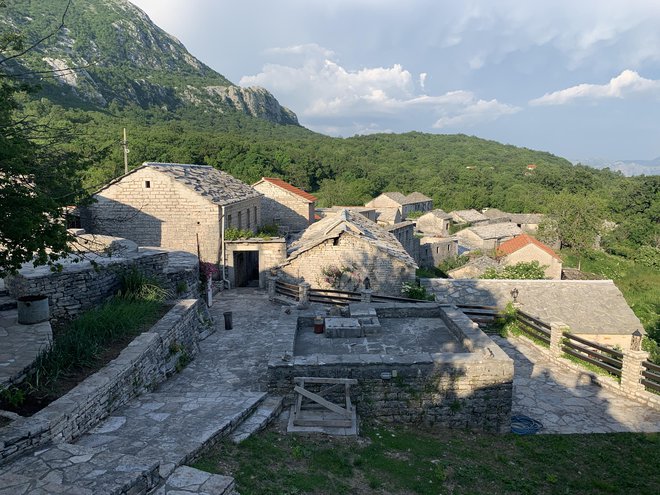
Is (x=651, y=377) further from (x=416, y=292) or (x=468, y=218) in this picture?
(x=468, y=218)

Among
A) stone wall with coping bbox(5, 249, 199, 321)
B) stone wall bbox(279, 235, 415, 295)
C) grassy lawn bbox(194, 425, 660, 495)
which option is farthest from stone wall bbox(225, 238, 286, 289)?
grassy lawn bbox(194, 425, 660, 495)

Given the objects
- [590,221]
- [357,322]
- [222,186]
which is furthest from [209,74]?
[357,322]

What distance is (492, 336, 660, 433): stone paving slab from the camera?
32.6ft

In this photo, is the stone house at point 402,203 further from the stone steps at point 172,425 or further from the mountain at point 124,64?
the stone steps at point 172,425

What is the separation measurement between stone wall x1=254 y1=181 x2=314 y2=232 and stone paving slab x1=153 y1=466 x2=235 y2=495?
91.3 ft

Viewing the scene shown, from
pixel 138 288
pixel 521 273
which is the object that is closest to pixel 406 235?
pixel 521 273

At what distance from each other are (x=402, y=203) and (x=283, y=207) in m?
40.0

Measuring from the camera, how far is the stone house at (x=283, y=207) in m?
33.5

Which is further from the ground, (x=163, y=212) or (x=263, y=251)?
(x=163, y=212)

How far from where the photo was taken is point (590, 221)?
190 ft

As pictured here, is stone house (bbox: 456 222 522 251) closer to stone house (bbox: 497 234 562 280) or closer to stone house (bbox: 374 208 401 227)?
stone house (bbox: 374 208 401 227)

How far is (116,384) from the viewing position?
8.00 metres

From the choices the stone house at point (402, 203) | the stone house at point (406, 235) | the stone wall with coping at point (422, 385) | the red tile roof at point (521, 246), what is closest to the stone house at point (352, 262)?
the stone wall with coping at point (422, 385)

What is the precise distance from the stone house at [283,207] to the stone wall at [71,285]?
820 inches
